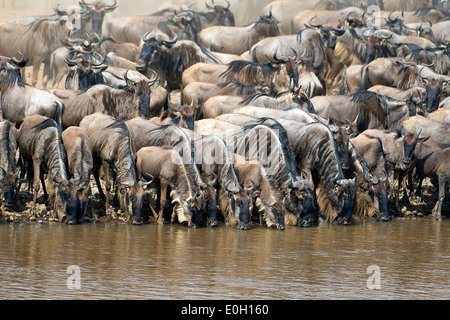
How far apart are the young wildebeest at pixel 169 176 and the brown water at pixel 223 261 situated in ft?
0.90

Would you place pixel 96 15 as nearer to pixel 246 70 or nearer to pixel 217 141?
pixel 246 70

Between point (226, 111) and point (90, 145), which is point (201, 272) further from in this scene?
point (226, 111)

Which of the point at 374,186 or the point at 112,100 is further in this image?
the point at 112,100

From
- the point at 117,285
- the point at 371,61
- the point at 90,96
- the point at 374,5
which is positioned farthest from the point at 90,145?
the point at 374,5

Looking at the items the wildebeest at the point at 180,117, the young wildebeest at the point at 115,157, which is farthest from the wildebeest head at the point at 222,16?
the young wildebeest at the point at 115,157

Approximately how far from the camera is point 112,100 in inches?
681

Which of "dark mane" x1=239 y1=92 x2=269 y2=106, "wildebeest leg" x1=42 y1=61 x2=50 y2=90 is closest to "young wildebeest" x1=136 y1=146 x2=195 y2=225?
"dark mane" x1=239 y1=92 x2=269 y2=106

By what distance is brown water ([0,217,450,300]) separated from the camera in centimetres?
1038

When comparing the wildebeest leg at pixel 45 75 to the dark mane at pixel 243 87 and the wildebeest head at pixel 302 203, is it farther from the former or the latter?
the wildebeest head at pixel 302 203

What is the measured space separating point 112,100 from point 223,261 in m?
6.31

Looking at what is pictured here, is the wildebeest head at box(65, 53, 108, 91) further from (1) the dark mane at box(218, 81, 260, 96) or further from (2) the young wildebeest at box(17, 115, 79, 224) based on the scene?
(2) the young wildebeest at box(17, 115, 79, 224)

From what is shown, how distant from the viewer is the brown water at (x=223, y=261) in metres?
10.4

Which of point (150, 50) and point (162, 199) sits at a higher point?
point (150, 50)

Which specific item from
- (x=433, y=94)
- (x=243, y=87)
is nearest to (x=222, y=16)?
(x=243, y=87)
